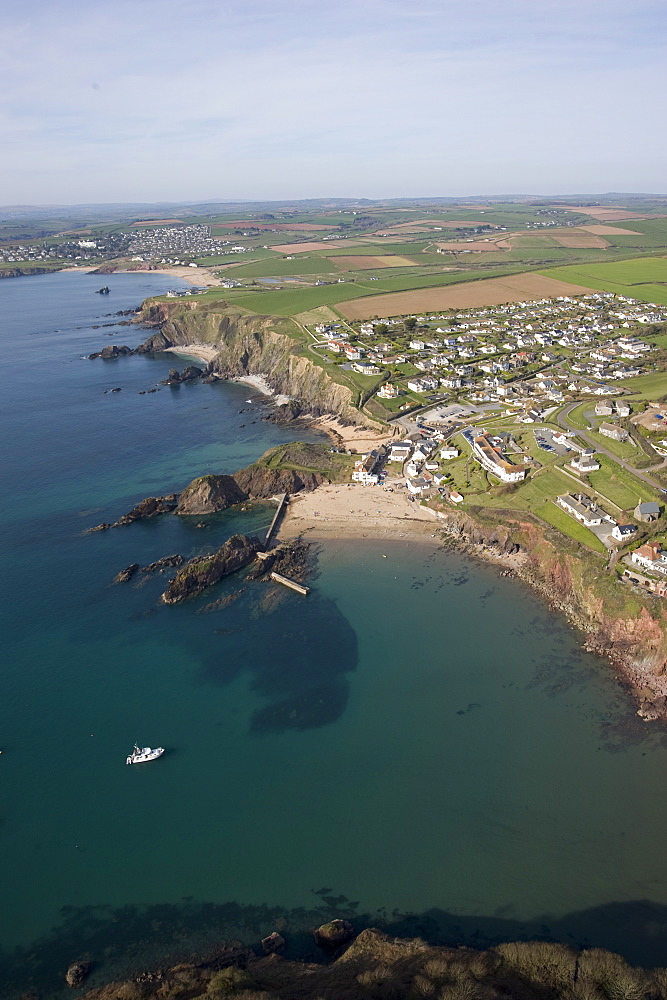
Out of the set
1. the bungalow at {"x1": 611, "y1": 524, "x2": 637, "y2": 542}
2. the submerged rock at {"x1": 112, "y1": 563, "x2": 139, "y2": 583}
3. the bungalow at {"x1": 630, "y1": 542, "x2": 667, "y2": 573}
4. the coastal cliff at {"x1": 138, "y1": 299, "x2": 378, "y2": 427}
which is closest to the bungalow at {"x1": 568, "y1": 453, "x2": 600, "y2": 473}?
the bungalow at {"x1": 611, "y1": 524, "x2": 637, "y2": 542}

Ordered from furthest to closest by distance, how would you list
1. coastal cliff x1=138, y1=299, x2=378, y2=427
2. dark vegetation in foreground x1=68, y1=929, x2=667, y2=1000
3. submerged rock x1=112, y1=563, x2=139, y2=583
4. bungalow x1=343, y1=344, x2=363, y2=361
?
bungalow x1=343, y1=344, x2=363, y2=361, coastal cliff x1=138, y1=299, x2=378, y2=427, submerged rock x1=112, y1=563, x2=139, y2=583, dark vegetation in foreground x1=68, y1=929, x2=667, y2=1000

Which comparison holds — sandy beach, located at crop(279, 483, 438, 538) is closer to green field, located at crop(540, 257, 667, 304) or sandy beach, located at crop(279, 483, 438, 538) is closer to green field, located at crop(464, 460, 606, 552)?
green field, located at crop(464, 460, 606, 552)

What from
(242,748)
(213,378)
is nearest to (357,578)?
(242,748)

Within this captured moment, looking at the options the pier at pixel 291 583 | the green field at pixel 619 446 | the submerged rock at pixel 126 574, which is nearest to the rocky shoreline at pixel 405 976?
the pier at pixel 291 583

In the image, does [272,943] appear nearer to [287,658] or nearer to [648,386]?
[287,658]

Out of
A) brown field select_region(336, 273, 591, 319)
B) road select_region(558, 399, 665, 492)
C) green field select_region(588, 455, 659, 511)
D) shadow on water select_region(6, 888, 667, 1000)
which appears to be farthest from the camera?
brown field select_region(336, 273, 591, 319)

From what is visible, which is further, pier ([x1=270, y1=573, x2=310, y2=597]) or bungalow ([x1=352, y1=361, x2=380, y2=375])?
bungalow ([x1=352, y1=361, x2=380, y2=375])
